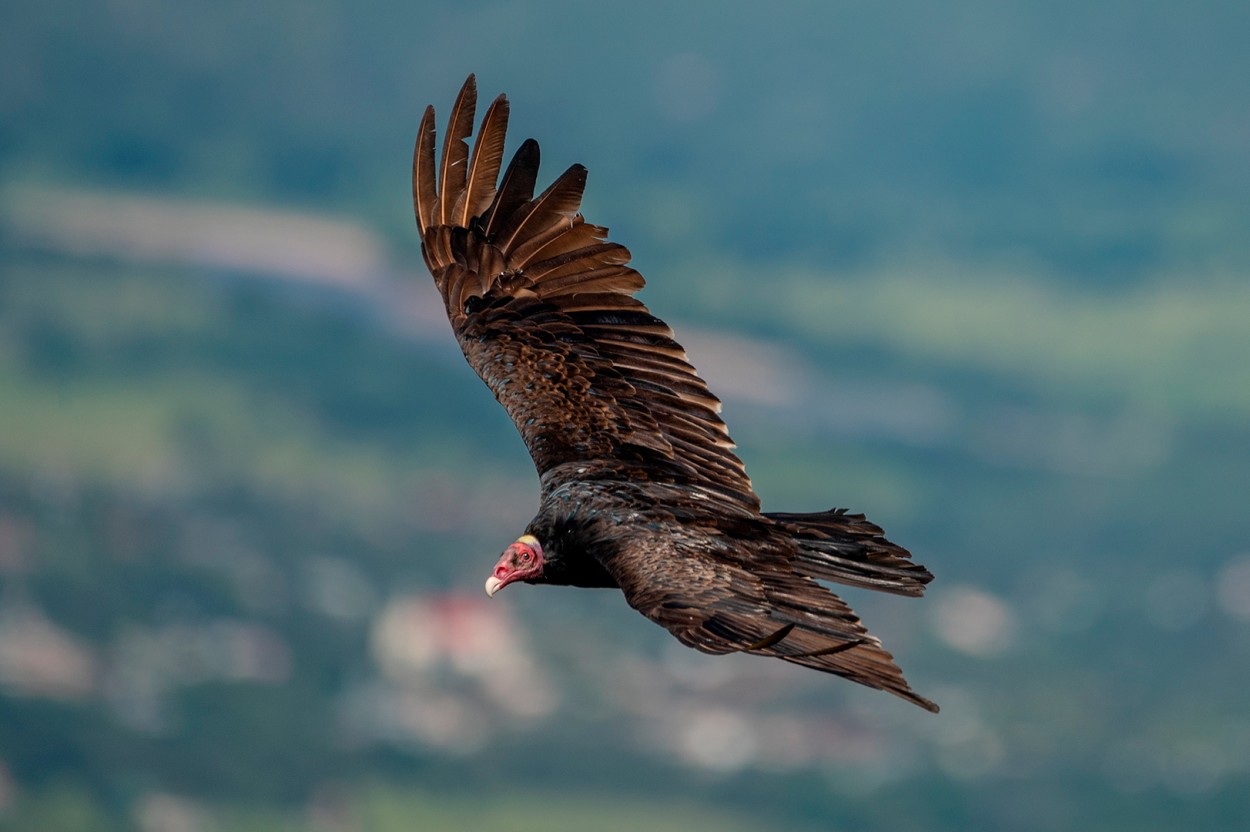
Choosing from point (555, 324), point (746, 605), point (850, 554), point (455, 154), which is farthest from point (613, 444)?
point (455, 154)

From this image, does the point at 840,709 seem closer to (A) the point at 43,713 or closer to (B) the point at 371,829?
(B) the point at 371,829

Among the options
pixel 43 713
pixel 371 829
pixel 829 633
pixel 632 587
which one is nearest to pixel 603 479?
pixel 632 587

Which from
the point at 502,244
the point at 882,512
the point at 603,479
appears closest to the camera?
the point at 603,479

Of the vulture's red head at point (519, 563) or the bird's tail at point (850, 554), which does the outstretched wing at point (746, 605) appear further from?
the vulture's red head at point (519, 563)

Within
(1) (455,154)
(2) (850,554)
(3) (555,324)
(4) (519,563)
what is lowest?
(4) (519,563)

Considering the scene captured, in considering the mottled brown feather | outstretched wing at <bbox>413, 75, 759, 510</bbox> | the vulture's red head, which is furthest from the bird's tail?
the mottled brown feather

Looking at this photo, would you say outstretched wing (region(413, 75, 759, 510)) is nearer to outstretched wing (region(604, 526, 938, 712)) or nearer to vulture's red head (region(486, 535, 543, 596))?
vulture's red head (region(486, 535, 543, 596))

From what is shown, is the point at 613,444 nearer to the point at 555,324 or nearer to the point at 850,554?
the point at 555,324
